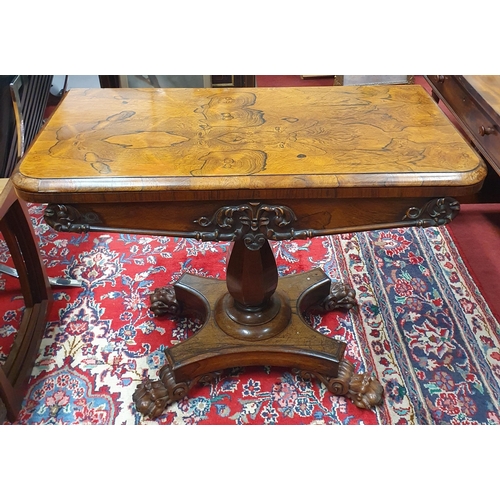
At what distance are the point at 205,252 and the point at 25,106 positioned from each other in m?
0.89

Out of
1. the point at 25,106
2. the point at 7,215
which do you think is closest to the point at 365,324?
the point at 7,215

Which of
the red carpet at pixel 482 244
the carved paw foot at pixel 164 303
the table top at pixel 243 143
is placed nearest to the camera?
the table top at pixel 243 143

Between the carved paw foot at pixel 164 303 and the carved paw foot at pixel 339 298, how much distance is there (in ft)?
1.78

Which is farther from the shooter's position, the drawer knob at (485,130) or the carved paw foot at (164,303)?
the carved paw foot at (164,303)

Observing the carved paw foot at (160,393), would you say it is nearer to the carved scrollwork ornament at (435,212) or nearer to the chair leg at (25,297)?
the chair leg at (25,297)

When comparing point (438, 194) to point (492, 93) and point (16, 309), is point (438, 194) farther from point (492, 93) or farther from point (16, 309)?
point (16, 309)

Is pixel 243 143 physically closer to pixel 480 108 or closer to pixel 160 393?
pixel 160 393

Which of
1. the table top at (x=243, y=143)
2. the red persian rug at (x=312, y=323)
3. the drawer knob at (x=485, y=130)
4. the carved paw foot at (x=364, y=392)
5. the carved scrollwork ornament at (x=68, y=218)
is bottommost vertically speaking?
the red persian rug at (x=312, y=323)

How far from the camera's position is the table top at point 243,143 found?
1.01 m

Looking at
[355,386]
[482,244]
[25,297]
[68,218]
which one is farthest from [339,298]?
[25,297]

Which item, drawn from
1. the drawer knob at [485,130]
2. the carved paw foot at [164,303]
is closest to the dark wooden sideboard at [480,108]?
the drawer knob at [485,130]

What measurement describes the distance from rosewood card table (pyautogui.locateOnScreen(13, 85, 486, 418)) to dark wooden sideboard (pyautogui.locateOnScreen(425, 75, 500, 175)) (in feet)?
1.09

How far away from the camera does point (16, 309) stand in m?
1.80

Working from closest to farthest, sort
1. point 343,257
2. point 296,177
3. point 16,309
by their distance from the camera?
point 296,177, point 16,309, point 343,257
